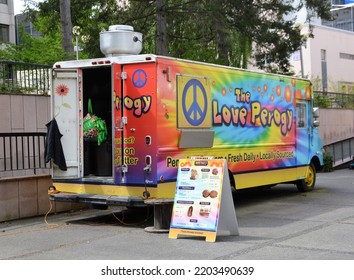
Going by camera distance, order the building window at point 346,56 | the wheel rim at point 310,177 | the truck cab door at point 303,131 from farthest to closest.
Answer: the building window at point 346,56, the wheel rim at point 310,177, the truck cab door at point 303,131

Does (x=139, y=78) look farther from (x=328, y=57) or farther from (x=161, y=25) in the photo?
(x=328, y=57)

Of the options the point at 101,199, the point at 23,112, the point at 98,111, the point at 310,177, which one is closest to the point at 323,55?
the point at 310,177

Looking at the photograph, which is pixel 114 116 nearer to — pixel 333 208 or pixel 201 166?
pixel 201 166

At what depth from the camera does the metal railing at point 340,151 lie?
74.4 ft

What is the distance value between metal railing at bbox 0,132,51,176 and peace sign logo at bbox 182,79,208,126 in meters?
3.45

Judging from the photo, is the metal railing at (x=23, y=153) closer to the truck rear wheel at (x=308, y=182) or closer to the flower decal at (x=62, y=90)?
the flower decal at (x=62, y=90)

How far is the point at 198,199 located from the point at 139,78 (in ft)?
8.08

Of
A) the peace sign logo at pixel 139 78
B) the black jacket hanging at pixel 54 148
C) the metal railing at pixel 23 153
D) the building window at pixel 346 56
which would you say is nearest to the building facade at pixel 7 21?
the metal railing at pixel 23 153

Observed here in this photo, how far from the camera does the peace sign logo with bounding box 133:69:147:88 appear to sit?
9.62m

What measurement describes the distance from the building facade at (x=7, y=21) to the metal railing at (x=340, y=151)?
96.7 ft

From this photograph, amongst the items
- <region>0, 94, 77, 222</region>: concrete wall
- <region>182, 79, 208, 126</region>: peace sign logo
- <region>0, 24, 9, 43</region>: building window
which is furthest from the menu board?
<region>0, 24, 9, 43</region>: building window

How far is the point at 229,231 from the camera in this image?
8828 millimetres

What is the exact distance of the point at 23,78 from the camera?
13.6 m

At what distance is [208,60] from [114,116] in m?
10.9
